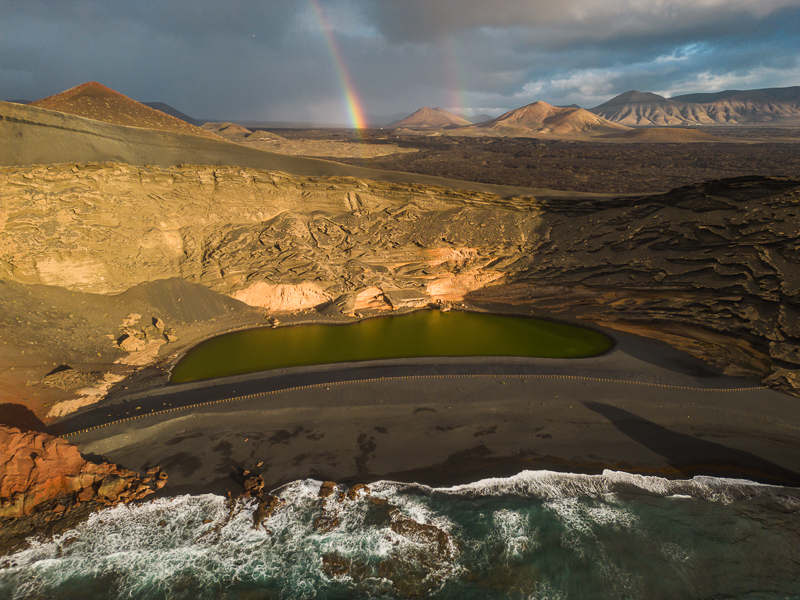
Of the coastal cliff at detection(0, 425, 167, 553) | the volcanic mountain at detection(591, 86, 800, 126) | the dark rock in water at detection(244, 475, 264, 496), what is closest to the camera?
the coastal cliff at detection(0, 425, 167, 553)

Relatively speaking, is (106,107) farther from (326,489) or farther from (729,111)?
(729,111)

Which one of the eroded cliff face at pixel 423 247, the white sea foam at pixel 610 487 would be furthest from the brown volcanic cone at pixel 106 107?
the white sea foam at pixel 610 487

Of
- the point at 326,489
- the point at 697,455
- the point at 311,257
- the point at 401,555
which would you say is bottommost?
the point at 401,555

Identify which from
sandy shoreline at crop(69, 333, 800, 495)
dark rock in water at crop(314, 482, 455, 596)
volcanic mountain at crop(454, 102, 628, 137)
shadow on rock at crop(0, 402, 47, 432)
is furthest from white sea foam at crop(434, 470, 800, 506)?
volcanic mountain at crop(454, 102, 628, 137)

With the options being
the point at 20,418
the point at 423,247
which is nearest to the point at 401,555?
the point at 20,418

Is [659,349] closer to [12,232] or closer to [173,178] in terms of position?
[173,178]

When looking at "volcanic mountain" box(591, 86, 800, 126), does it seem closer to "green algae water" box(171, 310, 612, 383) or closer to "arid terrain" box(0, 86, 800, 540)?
"arid terrain" box(0, 86, 800, 540)
